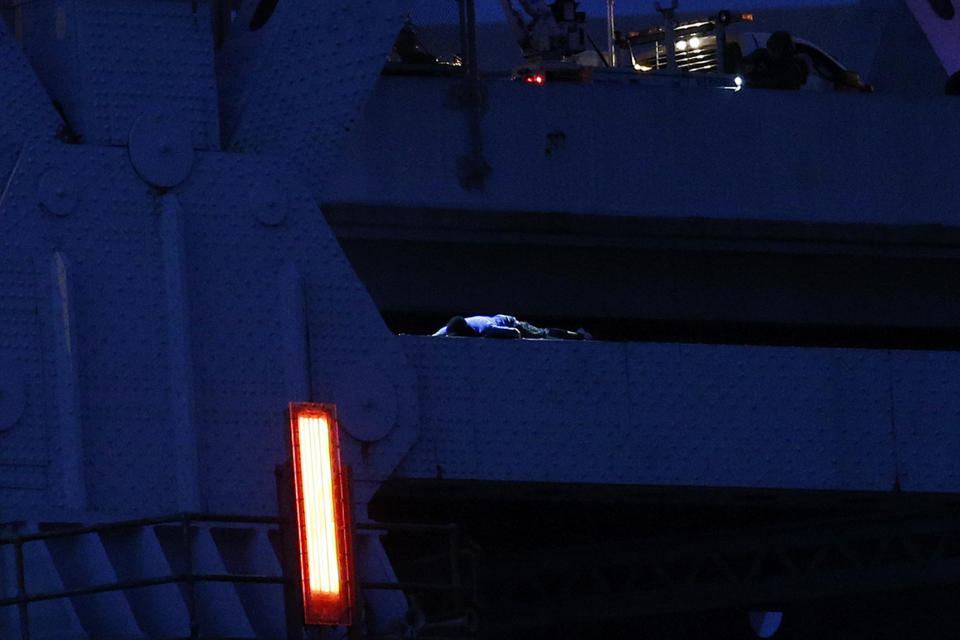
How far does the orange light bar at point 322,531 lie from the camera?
10250 millimetres

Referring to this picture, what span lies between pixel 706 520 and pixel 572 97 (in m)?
4.71

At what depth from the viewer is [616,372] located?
13.6 m

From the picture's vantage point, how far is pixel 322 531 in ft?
33.8

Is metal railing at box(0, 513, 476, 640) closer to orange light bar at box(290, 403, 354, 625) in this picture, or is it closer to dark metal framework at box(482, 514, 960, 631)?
orange light bar at box(290, 403, 354, 625)

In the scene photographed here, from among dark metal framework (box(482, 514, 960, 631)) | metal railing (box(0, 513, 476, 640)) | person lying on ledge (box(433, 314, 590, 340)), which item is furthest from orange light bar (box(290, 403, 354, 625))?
dark metal framework (box(482, 514, 960, 631))

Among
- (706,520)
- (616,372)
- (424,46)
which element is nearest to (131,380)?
(616,372)

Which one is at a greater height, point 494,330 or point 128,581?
point 494,330

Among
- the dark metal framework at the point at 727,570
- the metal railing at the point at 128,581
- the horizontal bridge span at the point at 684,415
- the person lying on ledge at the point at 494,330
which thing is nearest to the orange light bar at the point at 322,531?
the metal railing at the point at 128,581

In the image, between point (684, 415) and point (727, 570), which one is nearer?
point (684, 415)

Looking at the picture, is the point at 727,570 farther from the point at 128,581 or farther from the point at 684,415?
the point at 128,581

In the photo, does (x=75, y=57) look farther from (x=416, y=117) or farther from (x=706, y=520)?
(x=706, y=520)

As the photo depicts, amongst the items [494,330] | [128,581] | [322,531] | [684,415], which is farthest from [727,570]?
[128,581]

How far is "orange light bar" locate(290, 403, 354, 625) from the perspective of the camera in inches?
404

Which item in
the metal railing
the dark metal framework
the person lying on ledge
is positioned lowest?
the metal railing
